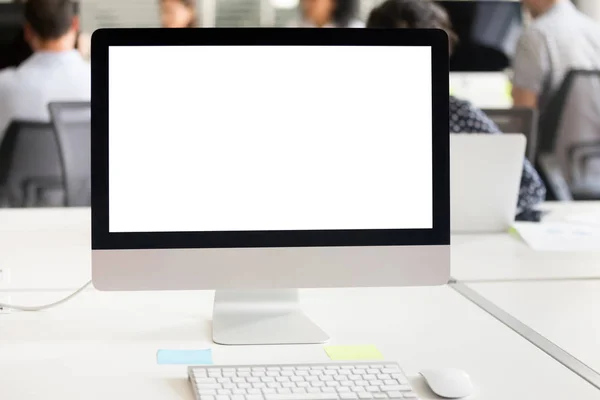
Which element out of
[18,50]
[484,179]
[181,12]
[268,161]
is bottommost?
[484,179]

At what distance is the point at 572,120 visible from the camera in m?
3.64

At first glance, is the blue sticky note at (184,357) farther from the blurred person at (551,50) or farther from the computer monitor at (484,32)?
the computer monitor at (484,32)

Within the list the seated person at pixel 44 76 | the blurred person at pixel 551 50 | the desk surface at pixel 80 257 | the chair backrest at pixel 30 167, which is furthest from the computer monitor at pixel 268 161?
the blurred person at pixel 551 50

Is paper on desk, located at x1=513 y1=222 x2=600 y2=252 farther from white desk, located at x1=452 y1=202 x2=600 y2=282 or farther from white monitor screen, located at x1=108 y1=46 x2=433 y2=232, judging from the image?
white monitor screen, located at x1=108 y1=46 x2=433 y2=232

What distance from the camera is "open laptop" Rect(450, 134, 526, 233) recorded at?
175 centimetres

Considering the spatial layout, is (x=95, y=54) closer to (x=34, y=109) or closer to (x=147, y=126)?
(x=147, y=126)

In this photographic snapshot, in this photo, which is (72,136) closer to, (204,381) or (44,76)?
(44,76)

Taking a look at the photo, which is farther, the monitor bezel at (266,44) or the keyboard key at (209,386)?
the monitor bezel at (266,44)

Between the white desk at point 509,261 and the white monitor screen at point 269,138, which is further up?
the white monitor screen at point 269,138

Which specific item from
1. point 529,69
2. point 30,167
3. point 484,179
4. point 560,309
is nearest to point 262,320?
point 560,309

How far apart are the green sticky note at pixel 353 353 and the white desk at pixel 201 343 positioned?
1cm

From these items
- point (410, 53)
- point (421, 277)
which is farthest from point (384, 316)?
point (410, 53)

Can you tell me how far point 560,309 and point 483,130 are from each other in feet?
2.79

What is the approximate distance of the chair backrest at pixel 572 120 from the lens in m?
3.57
